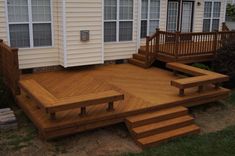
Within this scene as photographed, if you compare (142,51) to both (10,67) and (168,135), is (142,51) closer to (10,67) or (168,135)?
(10,67)

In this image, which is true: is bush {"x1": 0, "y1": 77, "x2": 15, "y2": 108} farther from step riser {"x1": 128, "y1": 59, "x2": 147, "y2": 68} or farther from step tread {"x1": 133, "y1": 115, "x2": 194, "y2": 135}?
step riser {"x1": 128, "y1": 59, "x2": 147, "y2": 68}

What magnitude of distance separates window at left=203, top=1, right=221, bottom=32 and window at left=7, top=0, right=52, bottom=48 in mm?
6969

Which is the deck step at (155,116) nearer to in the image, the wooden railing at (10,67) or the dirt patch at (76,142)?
the dirt patch at (76,142)

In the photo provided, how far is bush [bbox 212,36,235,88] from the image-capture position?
9727 mm

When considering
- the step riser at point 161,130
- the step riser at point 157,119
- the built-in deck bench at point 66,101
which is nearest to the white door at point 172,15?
the step riser at point 157,119

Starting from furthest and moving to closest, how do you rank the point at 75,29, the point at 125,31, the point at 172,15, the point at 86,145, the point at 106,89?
1. the point at 172,15
2. the point at 125,31
3. the point at 75,29
4. the point at 106,89
5. the point at 86,145

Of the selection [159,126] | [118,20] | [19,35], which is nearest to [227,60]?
[118,20]

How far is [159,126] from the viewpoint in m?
6.41

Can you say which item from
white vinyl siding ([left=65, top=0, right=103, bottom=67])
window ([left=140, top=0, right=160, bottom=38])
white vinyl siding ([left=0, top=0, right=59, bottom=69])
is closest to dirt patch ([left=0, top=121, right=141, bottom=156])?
white vinyl siding ([left=65, top=0, right=103, bottom=67])

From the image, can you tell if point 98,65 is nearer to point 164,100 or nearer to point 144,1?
point 144,1

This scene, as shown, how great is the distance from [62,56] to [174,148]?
15.4 ft

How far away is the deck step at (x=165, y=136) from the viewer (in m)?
6.03

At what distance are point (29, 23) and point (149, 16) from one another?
444cm

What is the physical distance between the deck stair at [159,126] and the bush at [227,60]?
3512 mm
